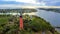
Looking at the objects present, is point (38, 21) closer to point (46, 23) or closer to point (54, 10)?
point (46, 23)

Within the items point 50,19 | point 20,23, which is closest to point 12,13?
point 20,23

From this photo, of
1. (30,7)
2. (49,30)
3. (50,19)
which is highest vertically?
(30,7)

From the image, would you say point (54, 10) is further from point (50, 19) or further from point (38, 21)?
point (38, 21)

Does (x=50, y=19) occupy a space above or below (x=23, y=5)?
below

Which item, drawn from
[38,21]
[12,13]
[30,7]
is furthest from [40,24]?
[12,13]

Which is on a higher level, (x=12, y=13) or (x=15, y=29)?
(x=12, y=13)
